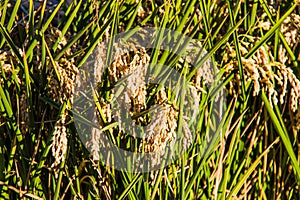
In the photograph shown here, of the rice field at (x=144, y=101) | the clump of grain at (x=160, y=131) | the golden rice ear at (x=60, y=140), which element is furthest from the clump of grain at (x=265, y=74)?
the golden rice ear at (x=60, y=140)

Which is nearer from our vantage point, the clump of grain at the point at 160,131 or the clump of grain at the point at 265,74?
the clump of grain at the point at 160,131

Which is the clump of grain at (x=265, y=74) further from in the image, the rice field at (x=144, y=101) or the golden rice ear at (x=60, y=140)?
the golden rice ear at (x=60, y=140)

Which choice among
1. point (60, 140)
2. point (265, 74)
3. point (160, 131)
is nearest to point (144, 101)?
point (160, 131)

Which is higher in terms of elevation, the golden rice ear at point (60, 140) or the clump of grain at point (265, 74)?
the clump of grain at point (265, 74)

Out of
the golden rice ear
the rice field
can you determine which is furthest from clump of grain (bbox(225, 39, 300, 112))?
the golden rice ear

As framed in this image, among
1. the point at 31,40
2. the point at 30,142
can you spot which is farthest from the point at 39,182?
the point at 31,40

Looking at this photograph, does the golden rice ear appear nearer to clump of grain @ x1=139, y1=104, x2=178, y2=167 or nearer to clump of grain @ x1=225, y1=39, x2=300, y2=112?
clump of grain @ x1=139, y1=104, x2=178, y2=167

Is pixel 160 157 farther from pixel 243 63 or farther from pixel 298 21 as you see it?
pixel 298 21

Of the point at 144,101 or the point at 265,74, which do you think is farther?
the point at 265,74

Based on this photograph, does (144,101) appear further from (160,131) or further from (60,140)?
(60,140)
